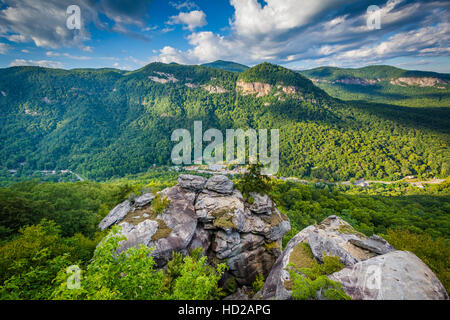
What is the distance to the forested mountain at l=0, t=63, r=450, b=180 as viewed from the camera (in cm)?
11150

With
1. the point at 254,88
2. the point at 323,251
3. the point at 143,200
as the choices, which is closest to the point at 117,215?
the point at 143,200

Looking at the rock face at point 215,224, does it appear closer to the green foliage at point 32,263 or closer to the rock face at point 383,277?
the green foliage at point 32,263

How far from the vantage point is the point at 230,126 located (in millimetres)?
168625

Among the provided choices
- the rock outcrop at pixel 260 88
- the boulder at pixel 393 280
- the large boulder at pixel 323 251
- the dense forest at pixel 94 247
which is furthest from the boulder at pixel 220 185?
the rock outcrop at pixel 260 88

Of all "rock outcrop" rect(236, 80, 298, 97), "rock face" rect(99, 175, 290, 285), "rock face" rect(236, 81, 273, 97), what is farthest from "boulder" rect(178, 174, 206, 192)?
"rock face" rect(236, 81, 273, 97)

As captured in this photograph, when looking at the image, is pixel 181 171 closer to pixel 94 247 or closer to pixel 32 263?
pixel 94 247

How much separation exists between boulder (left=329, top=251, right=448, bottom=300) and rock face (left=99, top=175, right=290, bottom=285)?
12.3 m

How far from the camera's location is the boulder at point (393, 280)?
21.7ft

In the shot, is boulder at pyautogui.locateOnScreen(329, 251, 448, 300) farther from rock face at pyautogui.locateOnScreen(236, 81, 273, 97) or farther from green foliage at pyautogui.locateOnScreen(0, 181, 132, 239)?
rock face at pyautogui.locateOnScreen(236, 81, 273, 97)

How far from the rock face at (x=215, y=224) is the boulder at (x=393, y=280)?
12339mm

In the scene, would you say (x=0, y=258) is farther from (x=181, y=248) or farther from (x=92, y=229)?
(x=92, y=229)

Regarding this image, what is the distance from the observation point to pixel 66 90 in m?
195
